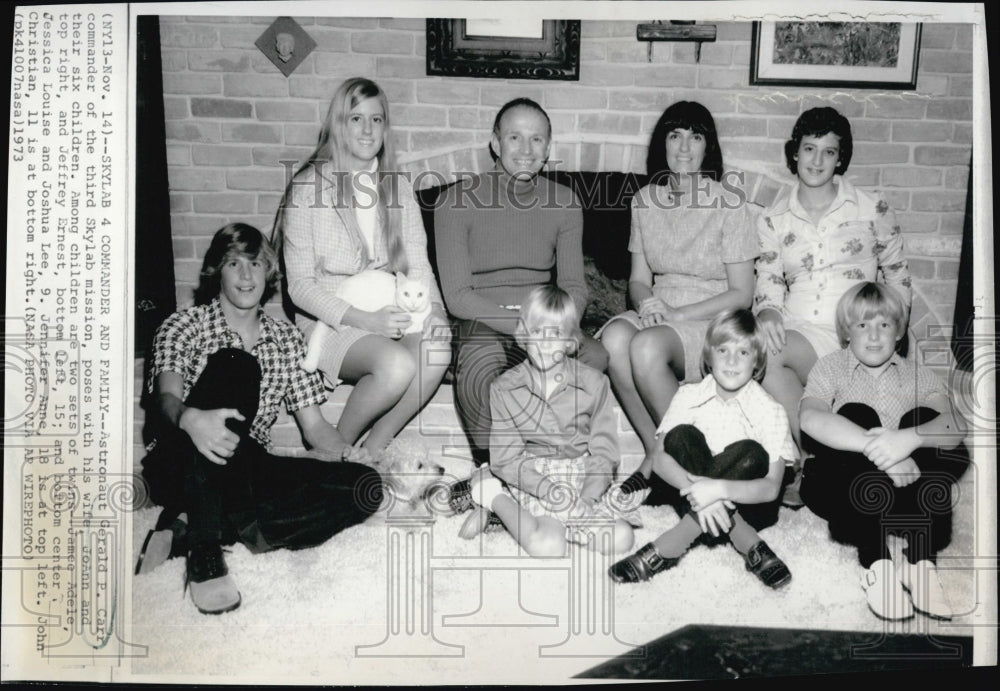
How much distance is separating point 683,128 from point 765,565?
40.7 inches

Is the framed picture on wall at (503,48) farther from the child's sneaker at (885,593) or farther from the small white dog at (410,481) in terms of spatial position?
the child's sneaker at (885,593)

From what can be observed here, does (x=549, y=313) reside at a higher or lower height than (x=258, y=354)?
higher

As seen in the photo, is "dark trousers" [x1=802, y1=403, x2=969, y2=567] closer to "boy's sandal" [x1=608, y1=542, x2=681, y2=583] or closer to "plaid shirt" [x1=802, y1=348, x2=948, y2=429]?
"plaid shirt" [x1=802, y1=348, x2=948, y2=429]

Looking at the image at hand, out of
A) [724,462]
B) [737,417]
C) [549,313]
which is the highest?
[549,313]

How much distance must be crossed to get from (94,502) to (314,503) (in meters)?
0.50

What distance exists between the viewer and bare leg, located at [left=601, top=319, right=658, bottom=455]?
1.86 m

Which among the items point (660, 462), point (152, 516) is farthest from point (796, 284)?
point (152, 516)

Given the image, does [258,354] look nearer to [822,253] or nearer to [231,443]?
[231,443]

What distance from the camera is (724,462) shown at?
1.81m

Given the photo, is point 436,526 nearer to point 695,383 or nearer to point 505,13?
point 695,383

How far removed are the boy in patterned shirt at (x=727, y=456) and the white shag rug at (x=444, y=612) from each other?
35 millimetres

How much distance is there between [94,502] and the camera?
71.7 inches

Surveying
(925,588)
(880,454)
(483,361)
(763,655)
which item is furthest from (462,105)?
(925,588)

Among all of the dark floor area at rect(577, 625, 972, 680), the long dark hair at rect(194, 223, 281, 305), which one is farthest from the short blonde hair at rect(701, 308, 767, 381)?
the long dark hair at rect(194, 223, 281, 305)
